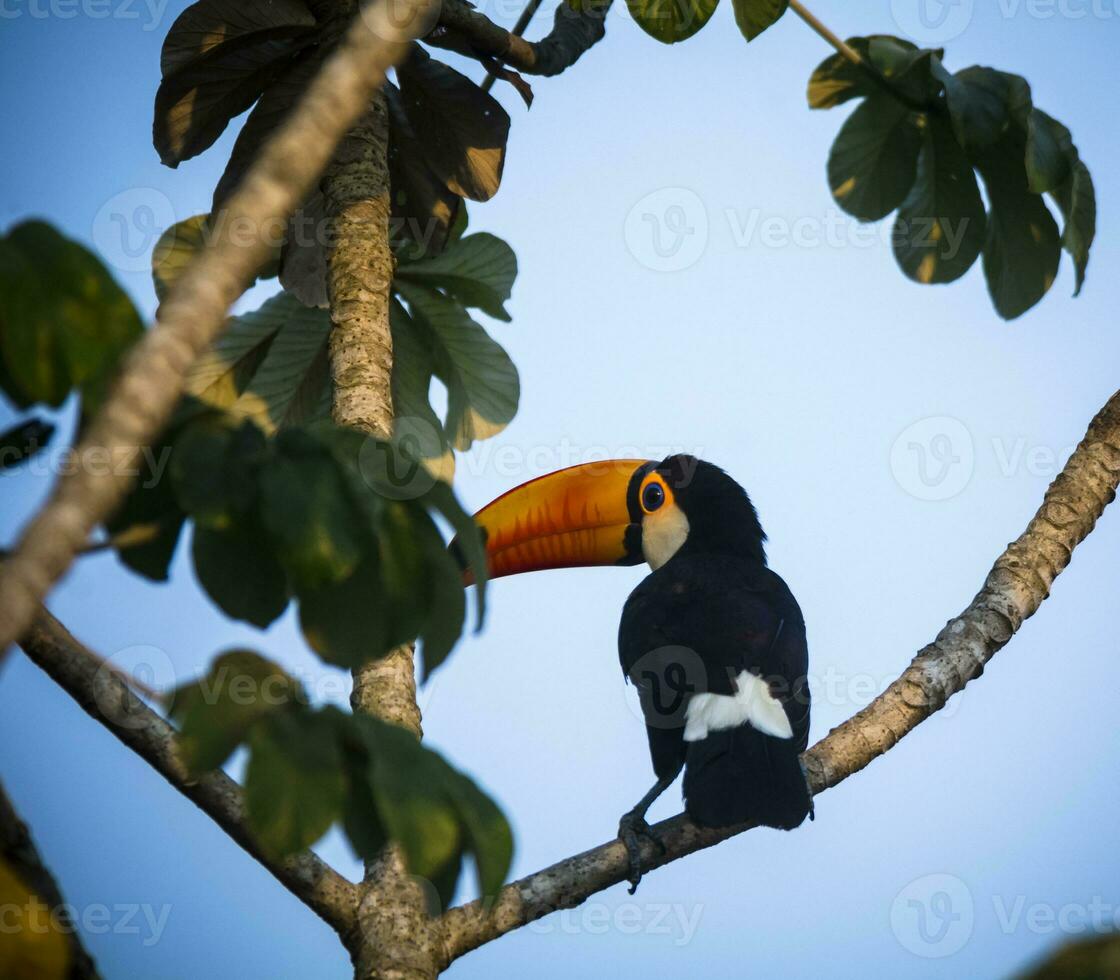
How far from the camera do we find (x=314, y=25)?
401 centimetres

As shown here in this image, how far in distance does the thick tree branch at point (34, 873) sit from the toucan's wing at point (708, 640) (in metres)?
2.59

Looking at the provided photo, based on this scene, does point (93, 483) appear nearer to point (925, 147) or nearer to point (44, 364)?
point (44, 364)

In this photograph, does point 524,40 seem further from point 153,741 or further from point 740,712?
point 153,741

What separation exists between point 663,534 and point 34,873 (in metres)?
3.94

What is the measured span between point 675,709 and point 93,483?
3.21 metres

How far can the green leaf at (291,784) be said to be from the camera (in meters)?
1.38

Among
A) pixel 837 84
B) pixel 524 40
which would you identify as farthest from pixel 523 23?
pixel 837 84

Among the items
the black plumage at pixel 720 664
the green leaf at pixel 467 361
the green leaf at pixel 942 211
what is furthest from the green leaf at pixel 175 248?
the green leaf at pixel 942 211

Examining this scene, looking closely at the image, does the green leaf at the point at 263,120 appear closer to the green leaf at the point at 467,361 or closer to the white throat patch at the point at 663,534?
the green leaf at the point at 467,361

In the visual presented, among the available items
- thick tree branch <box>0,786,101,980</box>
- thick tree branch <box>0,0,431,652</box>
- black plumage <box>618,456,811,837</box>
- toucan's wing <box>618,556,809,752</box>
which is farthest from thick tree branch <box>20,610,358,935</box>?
toucan's wing <box>618,556,809,752</box>

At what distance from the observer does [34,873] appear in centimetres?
180

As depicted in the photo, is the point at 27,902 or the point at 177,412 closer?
the point at 27,902

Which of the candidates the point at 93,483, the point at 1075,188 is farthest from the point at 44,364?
the point at 1075,188

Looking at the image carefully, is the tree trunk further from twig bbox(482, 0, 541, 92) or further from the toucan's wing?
the toucan's wing
